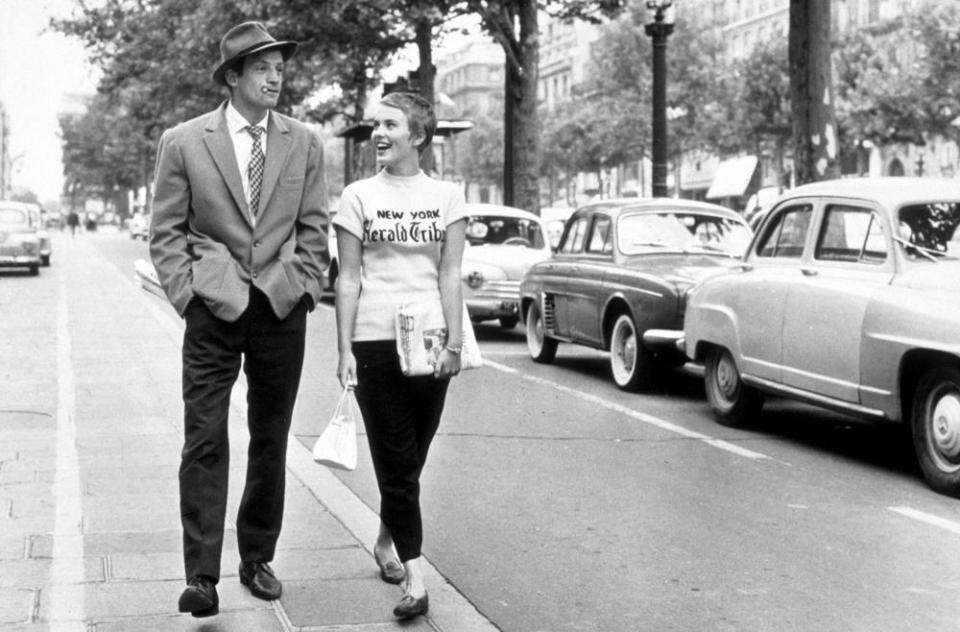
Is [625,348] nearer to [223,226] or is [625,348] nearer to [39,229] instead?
[223,226]

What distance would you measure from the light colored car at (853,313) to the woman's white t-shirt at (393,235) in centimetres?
343

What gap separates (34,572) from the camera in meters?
5.63

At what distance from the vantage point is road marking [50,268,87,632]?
5.06 metres

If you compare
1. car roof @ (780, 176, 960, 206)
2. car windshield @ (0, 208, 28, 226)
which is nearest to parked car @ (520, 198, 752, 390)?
car roof @ (780, 176, 960, 206)

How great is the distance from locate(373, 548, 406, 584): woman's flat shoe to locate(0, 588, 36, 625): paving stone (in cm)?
123

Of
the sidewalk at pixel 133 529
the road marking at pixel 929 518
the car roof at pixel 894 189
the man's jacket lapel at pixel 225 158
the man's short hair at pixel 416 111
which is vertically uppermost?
the man's short hair at pixel 416 111

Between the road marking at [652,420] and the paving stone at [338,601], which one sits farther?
the road marking at [652,420]

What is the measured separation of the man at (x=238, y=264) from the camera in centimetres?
500

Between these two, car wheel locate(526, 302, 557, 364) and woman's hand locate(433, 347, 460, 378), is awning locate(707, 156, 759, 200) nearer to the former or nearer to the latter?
car wheel locate(526, 302, 557, 364)

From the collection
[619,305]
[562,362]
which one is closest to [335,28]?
[562,362]

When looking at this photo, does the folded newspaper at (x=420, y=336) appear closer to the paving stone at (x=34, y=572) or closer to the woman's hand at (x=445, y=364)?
the woman's hand at (x=445, y=364)

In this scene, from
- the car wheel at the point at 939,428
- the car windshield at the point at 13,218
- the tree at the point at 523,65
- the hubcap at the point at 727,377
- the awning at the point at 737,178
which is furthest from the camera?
the car windshield at the point at 13,218

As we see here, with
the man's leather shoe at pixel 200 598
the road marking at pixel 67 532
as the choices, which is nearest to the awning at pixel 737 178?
the road marking at pixel 67 532

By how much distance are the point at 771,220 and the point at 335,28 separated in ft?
70.5
